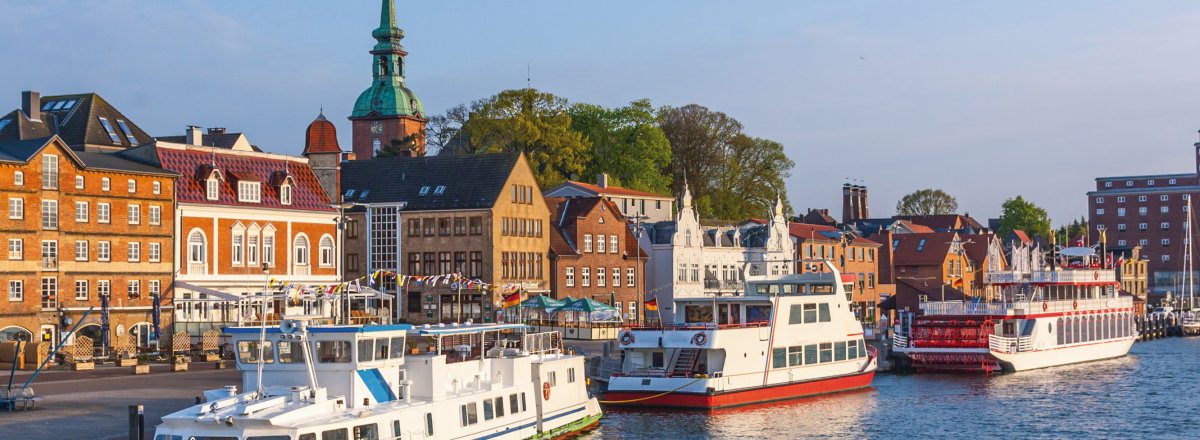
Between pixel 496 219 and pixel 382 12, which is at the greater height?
pixel 382 12

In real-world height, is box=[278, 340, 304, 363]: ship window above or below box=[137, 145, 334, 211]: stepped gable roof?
below

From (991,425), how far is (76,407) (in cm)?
2927

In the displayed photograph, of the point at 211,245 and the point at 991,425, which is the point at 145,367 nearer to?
the point at 211,245

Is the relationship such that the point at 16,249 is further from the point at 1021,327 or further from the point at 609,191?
the point at 1021,327

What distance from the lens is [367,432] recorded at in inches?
1293

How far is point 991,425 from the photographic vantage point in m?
50.1

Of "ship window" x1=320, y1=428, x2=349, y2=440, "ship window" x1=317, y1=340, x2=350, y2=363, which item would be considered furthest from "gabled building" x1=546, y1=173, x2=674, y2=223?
"ship window" x1=320, y1=428, x2=349, y2=440

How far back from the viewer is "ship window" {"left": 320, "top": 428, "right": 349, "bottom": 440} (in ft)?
102

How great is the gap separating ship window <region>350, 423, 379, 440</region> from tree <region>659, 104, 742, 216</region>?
86.9m

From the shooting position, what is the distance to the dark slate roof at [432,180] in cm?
7950

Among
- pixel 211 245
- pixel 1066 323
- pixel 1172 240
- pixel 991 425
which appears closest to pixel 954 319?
pixel 1066 323

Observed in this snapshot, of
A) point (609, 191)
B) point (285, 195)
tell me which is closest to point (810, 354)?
point (285, 195)

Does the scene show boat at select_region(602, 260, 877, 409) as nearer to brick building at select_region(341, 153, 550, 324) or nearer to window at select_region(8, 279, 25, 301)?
→ brick building at select_region(341, 153, 550, 324)

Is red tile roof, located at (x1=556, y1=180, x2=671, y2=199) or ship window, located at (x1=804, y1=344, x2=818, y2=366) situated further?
red tile roof, located at (x1=556, y1=180, x2=671, y2=199)
